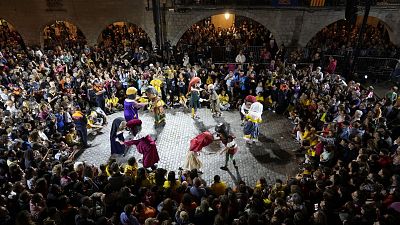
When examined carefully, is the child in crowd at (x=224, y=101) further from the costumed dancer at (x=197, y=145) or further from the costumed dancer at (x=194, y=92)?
the costumed dancer at (x=197, y=145)

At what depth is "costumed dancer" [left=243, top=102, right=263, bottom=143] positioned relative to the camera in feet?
35.4

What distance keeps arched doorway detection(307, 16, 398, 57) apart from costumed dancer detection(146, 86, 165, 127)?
→ 31.1 ft

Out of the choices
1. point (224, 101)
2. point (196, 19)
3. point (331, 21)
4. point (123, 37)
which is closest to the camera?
point (224, 101)

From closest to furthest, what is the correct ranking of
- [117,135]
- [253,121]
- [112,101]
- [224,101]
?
1. [117,135]
2. [253,121]
3. [112,101]
4. [224,101]

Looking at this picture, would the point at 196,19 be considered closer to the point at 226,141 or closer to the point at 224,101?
the point at 224,101

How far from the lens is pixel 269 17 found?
728 inches

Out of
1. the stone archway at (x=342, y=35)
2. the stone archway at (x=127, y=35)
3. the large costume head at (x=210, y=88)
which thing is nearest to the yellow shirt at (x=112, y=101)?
the large costume head at (x=210, y=88)

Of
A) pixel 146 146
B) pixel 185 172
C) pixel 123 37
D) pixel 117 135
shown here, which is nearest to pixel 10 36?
pixel 123 37

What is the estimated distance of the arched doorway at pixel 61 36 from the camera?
20.6 m

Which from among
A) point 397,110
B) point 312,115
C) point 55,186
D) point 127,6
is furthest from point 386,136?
point 127,6

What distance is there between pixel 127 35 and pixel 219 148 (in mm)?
13363

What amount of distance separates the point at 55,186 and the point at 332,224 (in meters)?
5.57

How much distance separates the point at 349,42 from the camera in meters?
18.6

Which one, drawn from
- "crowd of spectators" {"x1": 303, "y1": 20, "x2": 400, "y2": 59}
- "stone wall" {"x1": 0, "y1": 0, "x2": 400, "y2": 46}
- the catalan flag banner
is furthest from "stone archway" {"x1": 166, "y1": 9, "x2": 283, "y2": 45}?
"crowd of spectators" {"x1": 303, "y1": 20, "x2": 400, "y2": 59}
